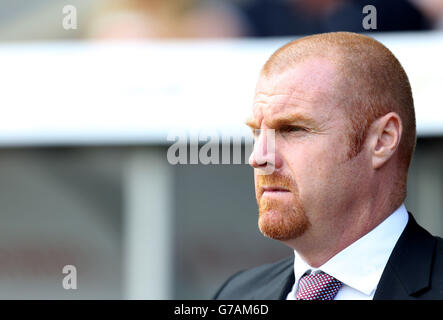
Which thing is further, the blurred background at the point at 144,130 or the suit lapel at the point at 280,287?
the blurred background at the point at 144,130

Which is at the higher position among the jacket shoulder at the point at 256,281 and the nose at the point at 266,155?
the nose at the point at 266,155

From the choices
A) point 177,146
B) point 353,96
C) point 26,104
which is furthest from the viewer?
point 26,104

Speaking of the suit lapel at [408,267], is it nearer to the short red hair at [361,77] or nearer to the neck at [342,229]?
the neck at [342,229]

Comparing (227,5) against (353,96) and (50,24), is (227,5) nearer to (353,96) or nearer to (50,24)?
(50,24)

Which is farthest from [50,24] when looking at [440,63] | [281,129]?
[281,129]

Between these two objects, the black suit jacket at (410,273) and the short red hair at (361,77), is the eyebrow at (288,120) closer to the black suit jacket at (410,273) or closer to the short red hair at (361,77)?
the short red hair at (361,77)

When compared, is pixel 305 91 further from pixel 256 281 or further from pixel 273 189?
pixel 256 281

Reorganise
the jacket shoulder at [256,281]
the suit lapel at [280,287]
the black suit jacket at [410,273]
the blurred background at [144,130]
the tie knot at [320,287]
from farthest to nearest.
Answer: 1. the blurred background at [144,130]
2. the jacket shoulder at [256,281]
3. the suit lapel at [280,287]
4. the tie knot at [320,287]
5. the black suit jacket at [410,273]

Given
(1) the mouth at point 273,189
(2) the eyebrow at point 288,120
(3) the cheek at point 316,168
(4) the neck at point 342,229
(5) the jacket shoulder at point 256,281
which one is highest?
(2) the eyebrow at point 288,120

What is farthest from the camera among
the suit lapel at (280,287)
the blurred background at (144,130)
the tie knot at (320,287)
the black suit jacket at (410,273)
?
the blurred background at (144,130)

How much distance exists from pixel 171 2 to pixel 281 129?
538cm

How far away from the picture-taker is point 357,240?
220cm

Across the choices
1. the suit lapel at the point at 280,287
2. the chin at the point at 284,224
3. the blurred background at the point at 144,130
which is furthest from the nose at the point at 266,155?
the blurred background at the point at 144,130

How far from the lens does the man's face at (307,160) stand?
215 cm
